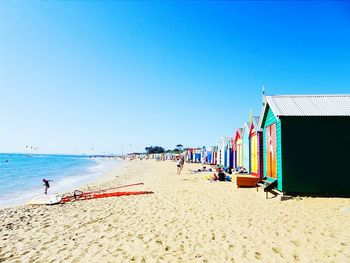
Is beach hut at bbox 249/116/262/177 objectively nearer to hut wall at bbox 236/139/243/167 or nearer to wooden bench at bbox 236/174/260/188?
wooden bench at bbox 236/174/260/188

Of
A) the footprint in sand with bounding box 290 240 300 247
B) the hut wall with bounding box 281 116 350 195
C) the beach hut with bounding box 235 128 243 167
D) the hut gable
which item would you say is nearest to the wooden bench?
the hut wall with bounding box 281 116 350 195

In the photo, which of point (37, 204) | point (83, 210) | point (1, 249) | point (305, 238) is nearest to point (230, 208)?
point (305, 238)

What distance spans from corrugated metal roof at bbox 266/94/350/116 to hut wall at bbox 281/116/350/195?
259 millimetres

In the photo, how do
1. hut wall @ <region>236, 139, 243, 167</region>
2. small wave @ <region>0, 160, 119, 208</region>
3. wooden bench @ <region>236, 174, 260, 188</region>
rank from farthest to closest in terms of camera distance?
hut wall @ <region>236, 139, 243, 167</region> < small wave @ <region>0, 160, 119, 208</region> < wooden bench @ <region>236, 174, 260, 188</region>

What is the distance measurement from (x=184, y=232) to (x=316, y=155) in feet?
23.9

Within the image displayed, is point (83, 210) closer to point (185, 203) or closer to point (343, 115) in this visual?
point (185, 203)

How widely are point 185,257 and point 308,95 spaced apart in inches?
430

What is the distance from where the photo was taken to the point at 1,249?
6.90 m

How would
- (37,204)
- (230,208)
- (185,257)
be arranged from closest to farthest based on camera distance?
(185,257), (230,208), (37,204)

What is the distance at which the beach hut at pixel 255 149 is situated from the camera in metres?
16.2

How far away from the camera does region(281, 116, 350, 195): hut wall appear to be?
11.8 meters

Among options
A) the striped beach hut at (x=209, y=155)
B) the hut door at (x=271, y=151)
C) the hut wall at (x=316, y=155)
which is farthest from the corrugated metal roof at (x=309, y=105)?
the striped beach hut at (x=209, y=155)

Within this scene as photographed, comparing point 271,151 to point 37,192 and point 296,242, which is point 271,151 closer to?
point 296,242

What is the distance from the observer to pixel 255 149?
17.7m
